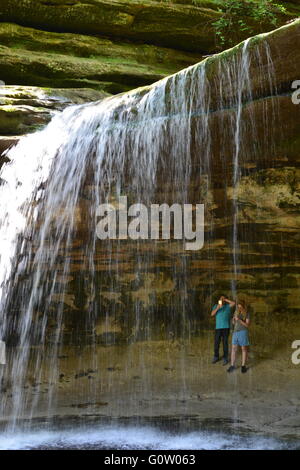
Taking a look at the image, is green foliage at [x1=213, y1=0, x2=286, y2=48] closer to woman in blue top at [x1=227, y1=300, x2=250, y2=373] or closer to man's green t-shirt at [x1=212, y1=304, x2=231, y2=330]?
man's green t-shirt at [x1=212, y1=304, x2=231, y2=330]

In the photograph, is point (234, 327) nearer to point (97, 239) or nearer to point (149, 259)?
point (149, 259)

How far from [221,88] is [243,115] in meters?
0.49

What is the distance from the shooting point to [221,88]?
795cm

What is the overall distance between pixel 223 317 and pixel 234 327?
0.80 ft

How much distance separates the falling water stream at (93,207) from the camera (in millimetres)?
8477

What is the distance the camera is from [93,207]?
9.22 metres

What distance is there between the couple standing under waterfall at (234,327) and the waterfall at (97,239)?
53 centimetres

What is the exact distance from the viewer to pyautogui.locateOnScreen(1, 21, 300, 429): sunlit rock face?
847 cm

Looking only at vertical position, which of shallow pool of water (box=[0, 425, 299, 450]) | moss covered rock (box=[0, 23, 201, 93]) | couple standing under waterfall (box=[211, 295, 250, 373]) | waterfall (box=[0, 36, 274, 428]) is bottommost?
shallow pool of water (box=[0, 425, 299, 450])

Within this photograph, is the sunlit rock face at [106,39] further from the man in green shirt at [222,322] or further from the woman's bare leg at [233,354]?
the woman's bare leg at [233,354]

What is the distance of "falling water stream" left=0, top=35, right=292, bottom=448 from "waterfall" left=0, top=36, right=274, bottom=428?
0.02 m

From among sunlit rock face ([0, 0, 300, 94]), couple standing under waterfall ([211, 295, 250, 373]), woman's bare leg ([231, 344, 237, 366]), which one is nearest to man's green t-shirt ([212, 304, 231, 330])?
couple standing under waterfall ([211, 295, 250, 373])
